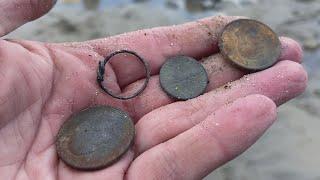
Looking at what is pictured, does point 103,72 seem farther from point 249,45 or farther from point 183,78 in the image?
point 249,45

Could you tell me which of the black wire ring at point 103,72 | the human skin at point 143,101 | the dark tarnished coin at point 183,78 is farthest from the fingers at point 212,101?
the black wire ring at point 103,72

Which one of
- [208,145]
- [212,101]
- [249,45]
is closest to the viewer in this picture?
[208,145]

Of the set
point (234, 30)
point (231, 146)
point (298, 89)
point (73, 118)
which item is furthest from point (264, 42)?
point (73, 118)

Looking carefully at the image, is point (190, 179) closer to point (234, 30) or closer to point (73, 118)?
point (73, 118)

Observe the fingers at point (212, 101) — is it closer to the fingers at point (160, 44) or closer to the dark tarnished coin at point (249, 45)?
the dark tarnished coin at point (249, 45)

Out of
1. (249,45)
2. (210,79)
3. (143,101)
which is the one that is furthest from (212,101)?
(249,45)

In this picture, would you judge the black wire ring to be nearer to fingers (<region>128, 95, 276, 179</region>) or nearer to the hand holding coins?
the hand holding coins

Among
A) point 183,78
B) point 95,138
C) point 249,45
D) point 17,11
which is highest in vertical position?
point 17,11

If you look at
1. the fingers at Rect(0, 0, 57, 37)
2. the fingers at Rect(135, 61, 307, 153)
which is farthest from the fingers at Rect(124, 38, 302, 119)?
the fingers at Rect(0, 0, 57, 37)
